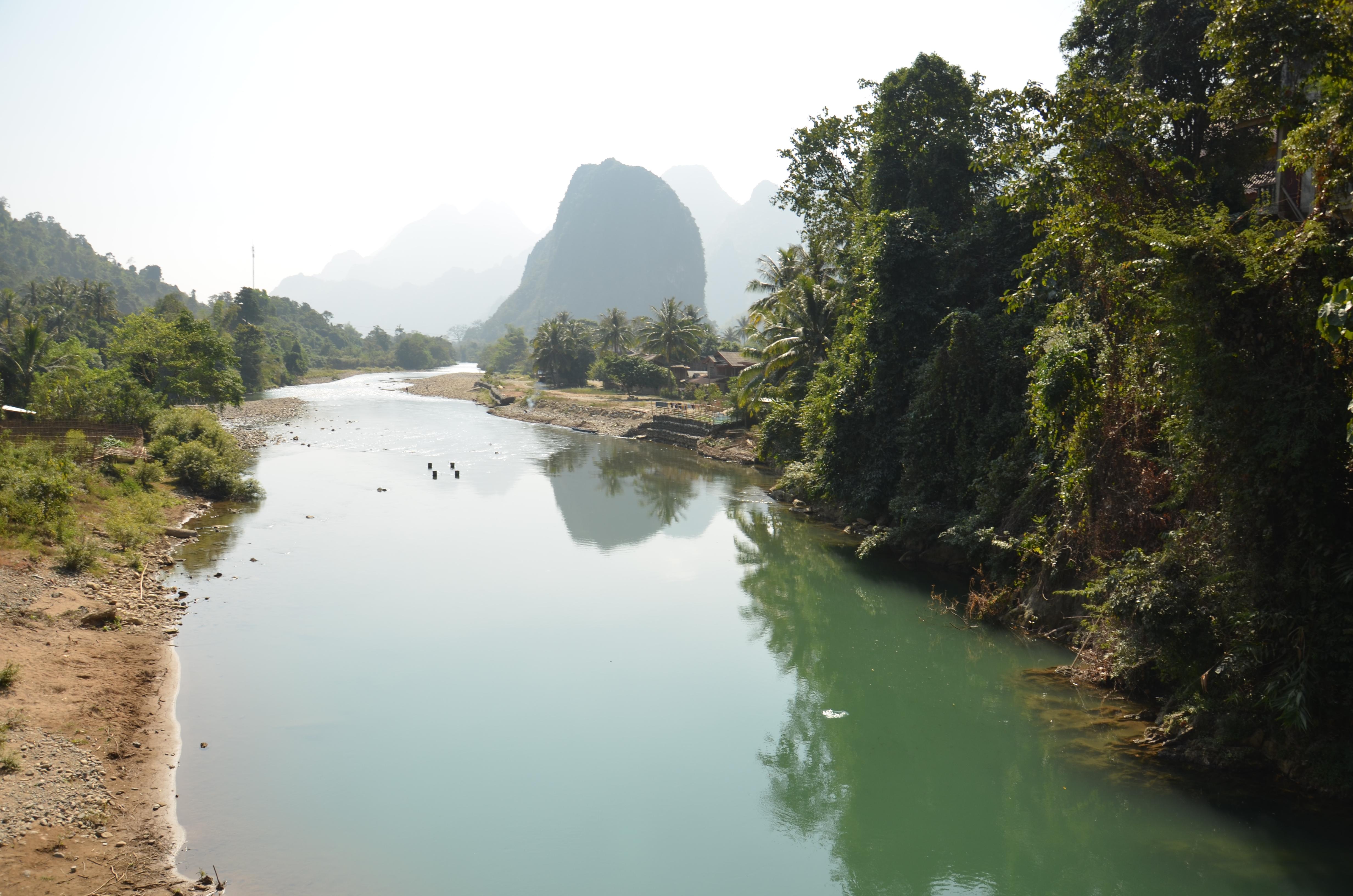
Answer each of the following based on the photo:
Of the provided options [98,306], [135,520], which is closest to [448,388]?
[98,306]

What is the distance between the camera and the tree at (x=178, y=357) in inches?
1305

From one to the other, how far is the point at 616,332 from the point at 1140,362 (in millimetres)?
69913

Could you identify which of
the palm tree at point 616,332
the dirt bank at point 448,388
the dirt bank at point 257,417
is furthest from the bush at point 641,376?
the dirt bank at point 257,417

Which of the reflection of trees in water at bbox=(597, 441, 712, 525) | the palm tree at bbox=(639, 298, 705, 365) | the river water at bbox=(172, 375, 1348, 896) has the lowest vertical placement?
the river water at bbox=(172, 375, 1348, 896)

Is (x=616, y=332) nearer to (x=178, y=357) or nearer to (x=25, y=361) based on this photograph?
(x=178, y=357)

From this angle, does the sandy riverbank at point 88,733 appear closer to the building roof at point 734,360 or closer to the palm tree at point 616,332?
the building roof at point 734,360

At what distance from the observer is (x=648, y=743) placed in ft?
35.1

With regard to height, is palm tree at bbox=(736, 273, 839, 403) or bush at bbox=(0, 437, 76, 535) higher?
palm tree at bbox=(736, 273, 839, 403)

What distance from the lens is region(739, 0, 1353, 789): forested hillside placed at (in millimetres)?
7930

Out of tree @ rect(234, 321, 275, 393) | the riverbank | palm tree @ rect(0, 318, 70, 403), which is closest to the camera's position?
palm tree @ rect(0, 318, 70, 403)

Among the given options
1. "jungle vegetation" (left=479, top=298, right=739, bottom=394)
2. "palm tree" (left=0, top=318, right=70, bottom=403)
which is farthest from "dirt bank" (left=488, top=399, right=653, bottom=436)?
"palm tree" (left=0, top=318, right=70, bottom=403)

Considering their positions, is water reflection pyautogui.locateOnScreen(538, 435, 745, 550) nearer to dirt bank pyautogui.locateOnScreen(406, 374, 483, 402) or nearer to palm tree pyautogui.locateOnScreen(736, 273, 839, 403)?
palm tree pyautogui.locateOnScreen(736, 273, 839, 403)

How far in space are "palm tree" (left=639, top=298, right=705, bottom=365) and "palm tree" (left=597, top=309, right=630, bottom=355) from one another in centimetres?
1182

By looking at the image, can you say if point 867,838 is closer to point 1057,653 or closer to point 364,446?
point 1057,653
